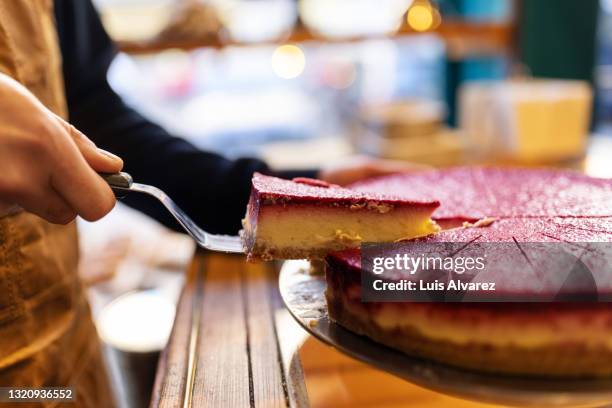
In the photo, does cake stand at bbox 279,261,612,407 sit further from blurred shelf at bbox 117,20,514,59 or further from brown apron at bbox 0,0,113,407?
blurred shelf at bbox 117,20,514,59

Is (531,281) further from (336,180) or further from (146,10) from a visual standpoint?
(146,10)

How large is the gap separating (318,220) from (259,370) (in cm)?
26

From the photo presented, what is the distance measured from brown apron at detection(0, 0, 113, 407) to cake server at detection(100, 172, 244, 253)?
0.27m

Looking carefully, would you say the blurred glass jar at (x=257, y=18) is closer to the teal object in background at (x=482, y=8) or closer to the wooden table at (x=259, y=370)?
the teal object in background at (x=482, y=8)

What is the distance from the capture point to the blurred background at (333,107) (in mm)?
2119

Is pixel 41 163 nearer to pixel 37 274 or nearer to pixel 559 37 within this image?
pixel 37 274

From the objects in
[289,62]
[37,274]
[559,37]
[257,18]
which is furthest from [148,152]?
[559,37]

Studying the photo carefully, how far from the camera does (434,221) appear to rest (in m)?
1.11

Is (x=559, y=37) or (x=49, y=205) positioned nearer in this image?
(x=49, y=205)

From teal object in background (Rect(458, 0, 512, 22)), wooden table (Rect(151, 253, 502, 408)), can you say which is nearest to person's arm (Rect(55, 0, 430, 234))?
wooden table (Rect(151, 253, 502, 408))

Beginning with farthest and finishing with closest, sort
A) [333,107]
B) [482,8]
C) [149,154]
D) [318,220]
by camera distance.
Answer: [482,8] < [333,107] < [149,154] < [318,220]

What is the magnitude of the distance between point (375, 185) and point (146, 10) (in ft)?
5.76

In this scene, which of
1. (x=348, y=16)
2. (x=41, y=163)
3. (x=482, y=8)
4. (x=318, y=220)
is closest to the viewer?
(x=41, y=163)

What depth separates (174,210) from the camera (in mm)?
962
